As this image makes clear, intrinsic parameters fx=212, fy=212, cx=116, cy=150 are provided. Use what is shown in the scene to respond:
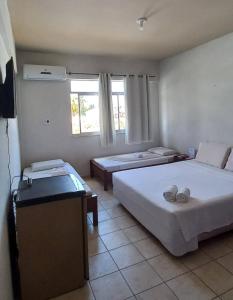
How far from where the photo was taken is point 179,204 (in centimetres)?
214

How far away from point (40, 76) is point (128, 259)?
3.38 m

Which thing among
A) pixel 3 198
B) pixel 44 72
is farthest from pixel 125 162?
pixel 3 198

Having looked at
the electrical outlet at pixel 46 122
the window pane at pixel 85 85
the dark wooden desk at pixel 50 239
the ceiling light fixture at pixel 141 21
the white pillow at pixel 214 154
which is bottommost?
the dark wooden desk at pixel 50 239

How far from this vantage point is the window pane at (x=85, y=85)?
442cm

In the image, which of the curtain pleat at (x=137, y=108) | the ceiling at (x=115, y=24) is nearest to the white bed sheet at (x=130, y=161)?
the curtain pleat at (x=137, y=108)

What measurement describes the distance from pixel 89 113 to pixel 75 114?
314mm

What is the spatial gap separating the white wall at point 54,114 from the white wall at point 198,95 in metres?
1.03

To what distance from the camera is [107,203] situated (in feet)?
11.0

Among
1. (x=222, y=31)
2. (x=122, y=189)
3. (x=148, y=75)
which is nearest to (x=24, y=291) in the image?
(x=122, y=189)

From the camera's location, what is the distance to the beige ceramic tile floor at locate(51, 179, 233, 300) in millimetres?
1669

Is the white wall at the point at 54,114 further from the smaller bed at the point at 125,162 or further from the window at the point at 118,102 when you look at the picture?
the smaller bed at the point at 125,162

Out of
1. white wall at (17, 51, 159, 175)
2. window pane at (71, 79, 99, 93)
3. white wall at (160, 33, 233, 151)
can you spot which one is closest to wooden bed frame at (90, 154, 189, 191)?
white wall at (17, 51, 159, 175)

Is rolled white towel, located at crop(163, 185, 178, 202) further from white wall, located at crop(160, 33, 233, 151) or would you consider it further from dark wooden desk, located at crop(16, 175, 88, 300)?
white wall, located at crop(160, 33, 233, 151)

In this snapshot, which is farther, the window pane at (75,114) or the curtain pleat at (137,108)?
the curtain pleat at (137,108)
